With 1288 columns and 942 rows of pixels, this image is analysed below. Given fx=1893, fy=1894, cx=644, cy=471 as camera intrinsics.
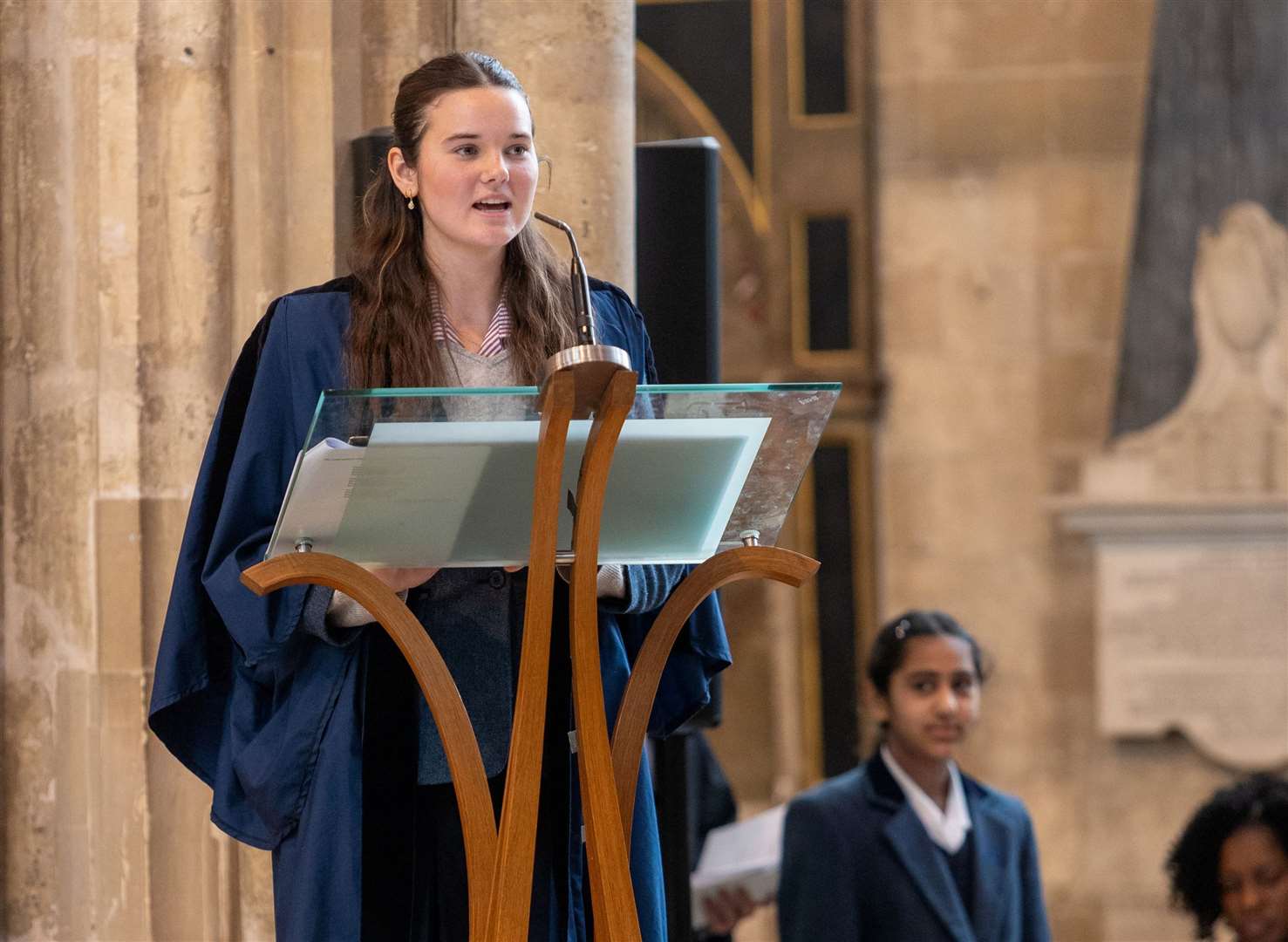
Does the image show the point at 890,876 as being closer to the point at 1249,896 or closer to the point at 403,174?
the point at 1249,896

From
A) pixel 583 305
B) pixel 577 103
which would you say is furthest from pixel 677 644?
pixel 577 103

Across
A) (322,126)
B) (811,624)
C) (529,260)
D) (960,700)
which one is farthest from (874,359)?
(529,260)

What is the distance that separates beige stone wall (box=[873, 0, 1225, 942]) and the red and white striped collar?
16.5ft

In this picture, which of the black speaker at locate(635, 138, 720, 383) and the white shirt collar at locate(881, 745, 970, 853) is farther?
the white shirt collar at locate(881, 745, 970, 853)

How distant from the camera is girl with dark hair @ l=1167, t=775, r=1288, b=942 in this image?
3.31 meters

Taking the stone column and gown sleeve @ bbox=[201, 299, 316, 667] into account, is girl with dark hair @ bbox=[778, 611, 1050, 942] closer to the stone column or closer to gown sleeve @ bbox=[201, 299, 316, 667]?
the stone column

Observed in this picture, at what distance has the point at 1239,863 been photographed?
11.1ft

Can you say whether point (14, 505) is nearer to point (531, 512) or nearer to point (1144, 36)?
point (531, 512)

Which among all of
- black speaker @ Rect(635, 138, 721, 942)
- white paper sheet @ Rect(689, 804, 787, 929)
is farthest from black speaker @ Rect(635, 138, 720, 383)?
white paper sheet @ Rect(689, 804, 787, 929)

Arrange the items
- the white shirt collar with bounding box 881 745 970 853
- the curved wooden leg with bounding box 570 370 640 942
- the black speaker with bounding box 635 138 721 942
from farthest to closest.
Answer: the white shirt collar with bounding box 881 745 970 853 < the black speaker with bounding box 635 138 721 942 < the curved wooden leg with bounding box 570 370 640 942

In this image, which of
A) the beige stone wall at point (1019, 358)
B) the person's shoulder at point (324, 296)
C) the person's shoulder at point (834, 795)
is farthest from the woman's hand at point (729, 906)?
the beige stone wall at point (1019, 358)

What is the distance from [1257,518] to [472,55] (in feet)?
16.9

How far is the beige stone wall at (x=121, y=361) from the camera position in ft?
8.50

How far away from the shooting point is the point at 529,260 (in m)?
2.01
